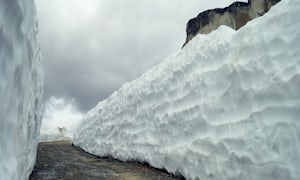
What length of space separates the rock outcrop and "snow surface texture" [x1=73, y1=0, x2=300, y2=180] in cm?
2229

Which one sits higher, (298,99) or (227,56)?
(227,56)

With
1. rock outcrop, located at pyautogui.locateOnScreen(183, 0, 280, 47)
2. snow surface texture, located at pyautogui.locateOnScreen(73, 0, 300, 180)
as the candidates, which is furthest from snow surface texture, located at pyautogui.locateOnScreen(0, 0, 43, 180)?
rock outcrop, located at pyautogui.locateOnScreen(183, 0, 280, 47)

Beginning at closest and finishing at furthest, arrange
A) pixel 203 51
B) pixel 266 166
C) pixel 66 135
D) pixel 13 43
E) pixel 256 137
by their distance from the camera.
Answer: pixel 13 43
pixel 266 166
pixel 256 137
pixel 203 51
pixel 66 135

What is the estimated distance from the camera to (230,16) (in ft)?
103

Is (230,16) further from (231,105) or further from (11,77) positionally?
(11,77)

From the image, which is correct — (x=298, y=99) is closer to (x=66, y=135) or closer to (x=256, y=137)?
(x=256, y=137)

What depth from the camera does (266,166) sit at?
5.00m

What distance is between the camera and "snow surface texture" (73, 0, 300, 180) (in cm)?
494

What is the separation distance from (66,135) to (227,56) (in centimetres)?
2912

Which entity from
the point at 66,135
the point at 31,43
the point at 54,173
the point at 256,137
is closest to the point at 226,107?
the point at 256,137

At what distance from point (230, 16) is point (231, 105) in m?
27.2

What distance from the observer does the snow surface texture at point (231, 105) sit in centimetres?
494

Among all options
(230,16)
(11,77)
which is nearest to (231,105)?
(11,77)

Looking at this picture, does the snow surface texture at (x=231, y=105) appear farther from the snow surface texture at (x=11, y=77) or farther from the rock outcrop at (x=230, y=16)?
the rock outcrop at (x=230, y=16)
